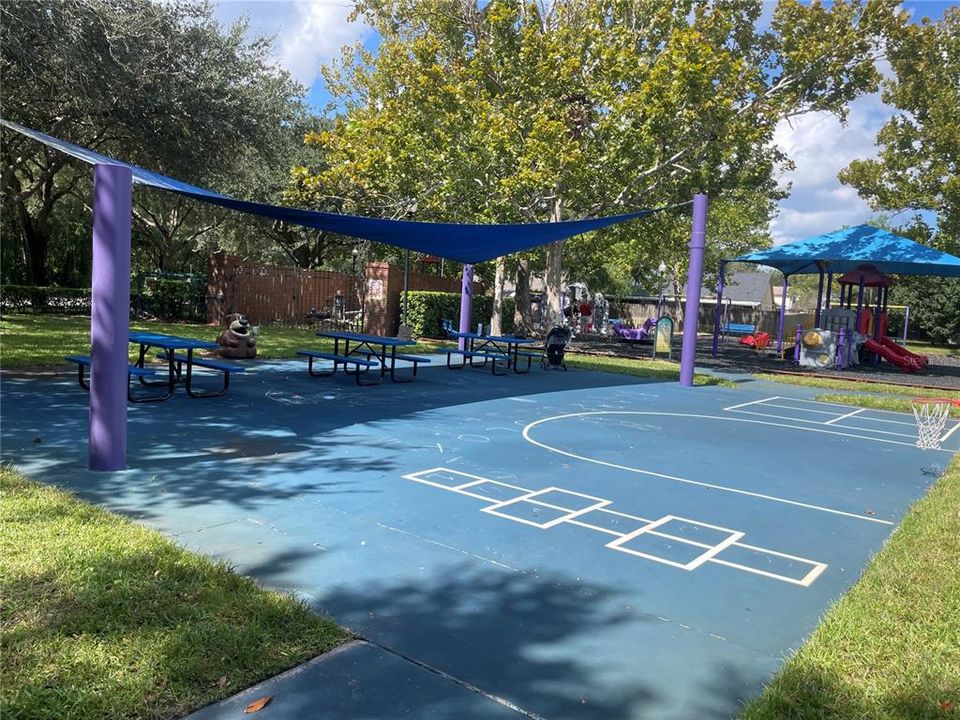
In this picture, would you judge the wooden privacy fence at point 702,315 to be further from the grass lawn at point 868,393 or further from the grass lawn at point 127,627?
the grass lawn at point 127,627

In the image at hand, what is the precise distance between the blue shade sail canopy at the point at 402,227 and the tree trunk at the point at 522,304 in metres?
12.3

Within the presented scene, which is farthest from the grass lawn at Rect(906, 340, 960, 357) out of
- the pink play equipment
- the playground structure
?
the playground structure

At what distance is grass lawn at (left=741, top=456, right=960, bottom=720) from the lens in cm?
271

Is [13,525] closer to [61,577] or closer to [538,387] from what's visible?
[61,577]

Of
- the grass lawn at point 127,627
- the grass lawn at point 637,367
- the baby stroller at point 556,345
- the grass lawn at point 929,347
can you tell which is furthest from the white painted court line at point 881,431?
the grass lawn at point 929,347

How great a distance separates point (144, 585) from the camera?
3359mm

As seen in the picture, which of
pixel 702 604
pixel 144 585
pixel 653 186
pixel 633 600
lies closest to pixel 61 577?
pixel 144 585

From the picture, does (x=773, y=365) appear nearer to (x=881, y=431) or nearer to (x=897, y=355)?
(x=897, y=355)

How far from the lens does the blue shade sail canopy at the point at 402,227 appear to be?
738 cm

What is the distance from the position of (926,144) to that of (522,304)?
16.6 meters

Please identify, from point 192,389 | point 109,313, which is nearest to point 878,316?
point 192,389

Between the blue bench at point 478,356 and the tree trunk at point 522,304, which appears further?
the tree trunk at point 522,304

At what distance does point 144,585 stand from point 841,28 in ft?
68.0

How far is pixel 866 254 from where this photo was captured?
19.0 m
